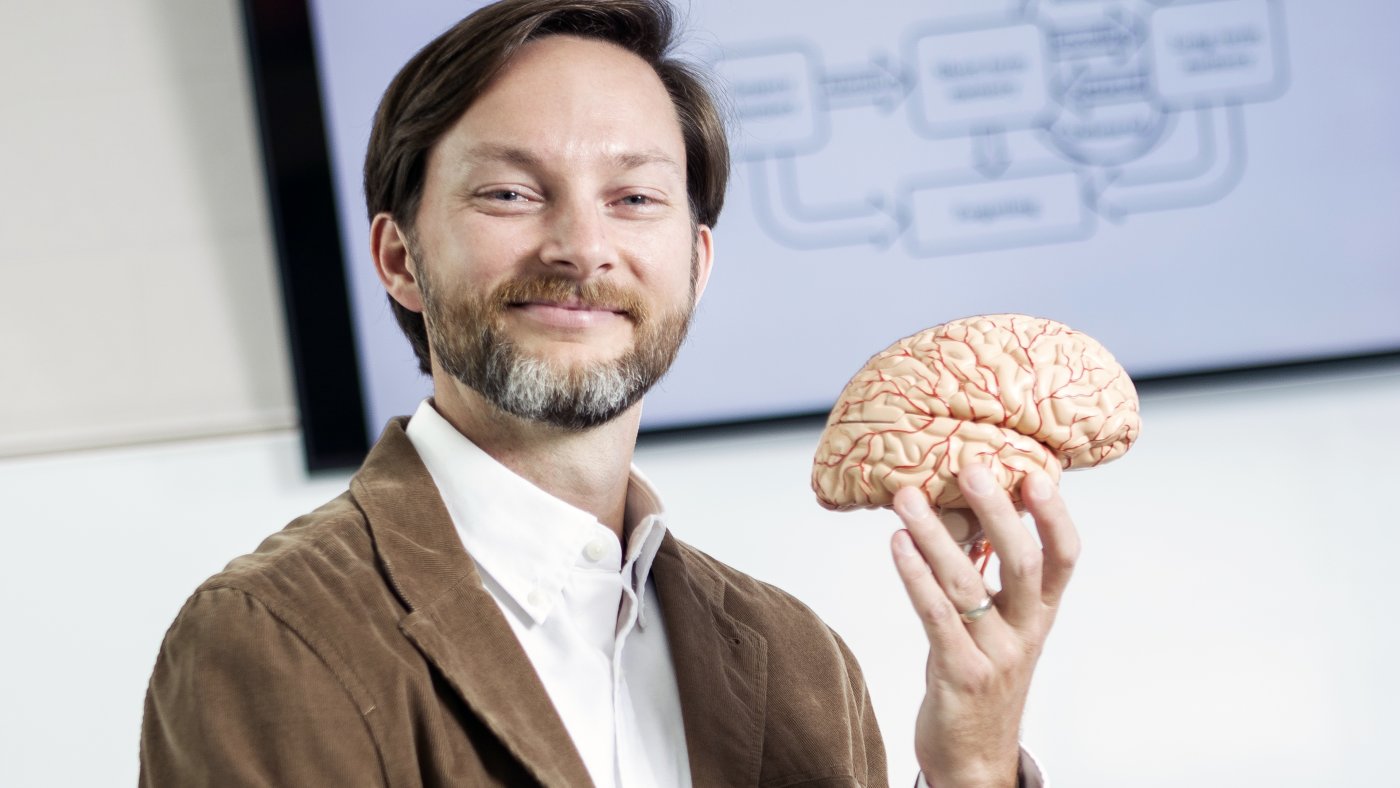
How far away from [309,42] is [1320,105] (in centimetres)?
140

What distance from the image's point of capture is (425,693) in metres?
0.93

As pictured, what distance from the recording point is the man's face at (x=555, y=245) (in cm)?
108

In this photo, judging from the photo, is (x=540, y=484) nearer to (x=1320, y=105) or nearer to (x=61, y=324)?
(x=61, y=324)

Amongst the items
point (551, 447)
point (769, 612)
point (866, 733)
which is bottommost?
point (866, 733)

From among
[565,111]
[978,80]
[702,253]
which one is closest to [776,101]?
[978,80]

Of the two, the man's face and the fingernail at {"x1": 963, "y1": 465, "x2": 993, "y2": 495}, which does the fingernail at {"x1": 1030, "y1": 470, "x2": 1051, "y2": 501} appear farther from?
the man's face

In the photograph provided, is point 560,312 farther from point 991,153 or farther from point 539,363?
point 991,153

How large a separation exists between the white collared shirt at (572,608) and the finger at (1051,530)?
34cm

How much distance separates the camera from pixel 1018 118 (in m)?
1.82

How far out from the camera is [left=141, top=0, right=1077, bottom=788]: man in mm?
912

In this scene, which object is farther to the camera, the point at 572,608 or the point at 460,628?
the point at 572,608

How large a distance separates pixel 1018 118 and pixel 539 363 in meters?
1.01

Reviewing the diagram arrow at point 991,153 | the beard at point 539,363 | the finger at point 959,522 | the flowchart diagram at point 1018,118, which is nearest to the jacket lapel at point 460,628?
the beard at point 539,363

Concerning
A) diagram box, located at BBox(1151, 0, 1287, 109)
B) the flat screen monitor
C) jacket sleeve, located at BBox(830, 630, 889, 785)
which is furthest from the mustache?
diagram box, located at BBox(1151, 0, 1287, 109)
